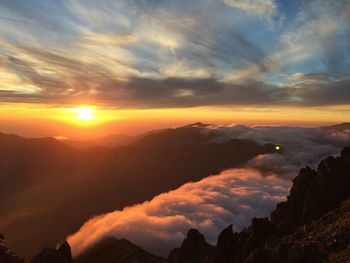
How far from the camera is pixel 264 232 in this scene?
105 meters

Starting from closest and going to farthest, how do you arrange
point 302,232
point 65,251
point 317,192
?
point 302,232 < point 65,251 < point 317,192

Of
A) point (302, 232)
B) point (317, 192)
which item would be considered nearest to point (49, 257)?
point (302, 232)

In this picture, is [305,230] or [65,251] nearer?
[305,230]

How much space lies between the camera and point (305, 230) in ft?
291

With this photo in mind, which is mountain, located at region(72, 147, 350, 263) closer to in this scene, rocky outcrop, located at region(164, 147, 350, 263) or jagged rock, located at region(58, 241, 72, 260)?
rocky outcrop, located at region(164, 147, 350, 263)

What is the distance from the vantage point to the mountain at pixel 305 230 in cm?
6888

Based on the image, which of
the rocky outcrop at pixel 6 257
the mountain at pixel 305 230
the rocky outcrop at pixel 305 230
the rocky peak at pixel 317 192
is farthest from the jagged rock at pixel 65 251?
the rocky peak at pixel 317 192

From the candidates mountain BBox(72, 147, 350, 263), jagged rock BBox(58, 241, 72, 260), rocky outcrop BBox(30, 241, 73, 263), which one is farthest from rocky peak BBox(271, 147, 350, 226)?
jagged rock BBox(58, 241, 72, 260)

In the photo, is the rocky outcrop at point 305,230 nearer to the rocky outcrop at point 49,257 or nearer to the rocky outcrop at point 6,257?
the rocky outcrop at point 49,257

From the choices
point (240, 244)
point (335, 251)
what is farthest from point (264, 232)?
point (335, 251)

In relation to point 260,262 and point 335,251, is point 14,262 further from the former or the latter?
point 335,251

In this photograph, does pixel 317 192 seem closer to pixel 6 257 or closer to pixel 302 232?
pixel 302 232

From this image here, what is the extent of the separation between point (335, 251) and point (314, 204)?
80.9 meters

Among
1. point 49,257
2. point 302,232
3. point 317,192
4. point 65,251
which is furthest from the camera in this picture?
point 317,192
